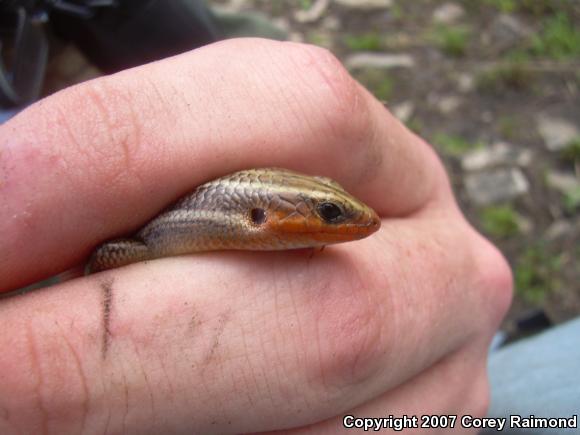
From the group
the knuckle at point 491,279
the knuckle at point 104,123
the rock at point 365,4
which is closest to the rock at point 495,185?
the knuckle at point 491,279

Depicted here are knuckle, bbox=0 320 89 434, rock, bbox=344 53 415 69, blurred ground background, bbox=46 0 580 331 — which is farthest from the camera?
rock, bbox=344 53 415 69

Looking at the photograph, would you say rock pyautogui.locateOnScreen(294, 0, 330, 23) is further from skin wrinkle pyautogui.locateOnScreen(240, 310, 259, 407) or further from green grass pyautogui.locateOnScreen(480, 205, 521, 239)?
skin wrinkle pyautogui.locateOnScreen(240, 310, 259, 407)

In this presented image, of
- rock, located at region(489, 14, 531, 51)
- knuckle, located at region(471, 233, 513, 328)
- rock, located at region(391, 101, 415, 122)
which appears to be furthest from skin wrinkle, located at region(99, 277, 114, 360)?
rock, located at region(489, 14, 531, 51)

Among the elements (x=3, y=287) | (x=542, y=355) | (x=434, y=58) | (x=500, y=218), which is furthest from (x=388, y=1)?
(x=3, y=287)

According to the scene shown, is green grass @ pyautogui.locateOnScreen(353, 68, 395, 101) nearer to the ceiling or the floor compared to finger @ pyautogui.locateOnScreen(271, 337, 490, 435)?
nearer to the ceiling

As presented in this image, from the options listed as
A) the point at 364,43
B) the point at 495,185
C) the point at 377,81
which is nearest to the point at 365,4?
the point at 364,43

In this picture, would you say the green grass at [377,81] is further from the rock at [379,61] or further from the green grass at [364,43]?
the green grass at [364,43]
